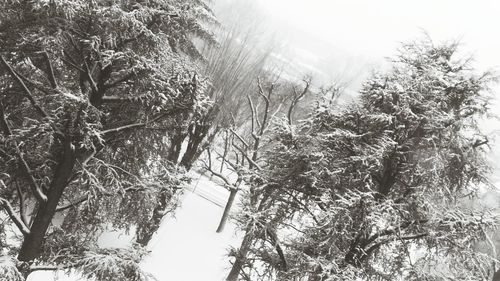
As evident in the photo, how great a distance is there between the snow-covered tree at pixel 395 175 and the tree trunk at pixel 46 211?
11.3 feet

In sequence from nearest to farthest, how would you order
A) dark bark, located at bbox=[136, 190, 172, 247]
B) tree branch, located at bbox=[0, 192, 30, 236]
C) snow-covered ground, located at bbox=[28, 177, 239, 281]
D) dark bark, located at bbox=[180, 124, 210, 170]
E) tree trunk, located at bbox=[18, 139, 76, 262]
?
tree branch, located at bbox=[0, 192, 30, 236] → tree trunk, located at bbox=[18, 139, 76, 262] → dark bark, located at bbox=[136, 190, 172, 247] → dark bark, located at bbox=[180, 124, 210, 170] → snow-covered ground, located at bbox=[28, 177, 239, 281]

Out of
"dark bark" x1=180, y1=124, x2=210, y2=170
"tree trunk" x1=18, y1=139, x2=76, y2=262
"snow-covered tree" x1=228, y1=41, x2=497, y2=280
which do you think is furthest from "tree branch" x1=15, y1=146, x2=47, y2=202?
"dark bark" x1=180, y1=124, x2=210, y2=170

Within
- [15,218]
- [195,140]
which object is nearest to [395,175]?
Answer: [15,218]

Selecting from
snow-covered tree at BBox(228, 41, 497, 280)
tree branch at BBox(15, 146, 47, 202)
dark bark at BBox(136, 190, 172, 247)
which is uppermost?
snow-covered tree at BBox(228, 41, 497, 280)

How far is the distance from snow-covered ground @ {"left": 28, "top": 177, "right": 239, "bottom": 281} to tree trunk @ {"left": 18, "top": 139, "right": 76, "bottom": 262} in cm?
467

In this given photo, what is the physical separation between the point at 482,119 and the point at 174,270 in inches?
425

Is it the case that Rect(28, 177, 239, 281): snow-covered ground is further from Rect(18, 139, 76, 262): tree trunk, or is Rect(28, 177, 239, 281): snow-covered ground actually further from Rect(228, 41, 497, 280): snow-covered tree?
Rect(18, 139, 76, 262): tree trunk

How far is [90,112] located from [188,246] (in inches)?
428

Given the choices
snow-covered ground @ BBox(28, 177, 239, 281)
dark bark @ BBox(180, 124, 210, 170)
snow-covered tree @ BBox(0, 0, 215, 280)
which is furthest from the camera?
snow-covered ground @ BBox(28, 177, 239, 281)

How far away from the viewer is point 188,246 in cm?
1572

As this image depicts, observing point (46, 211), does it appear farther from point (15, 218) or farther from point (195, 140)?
point (195, 140)

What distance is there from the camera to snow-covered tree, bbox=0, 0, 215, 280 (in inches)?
226

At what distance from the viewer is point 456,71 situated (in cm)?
798

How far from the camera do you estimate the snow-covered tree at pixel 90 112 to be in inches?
226
